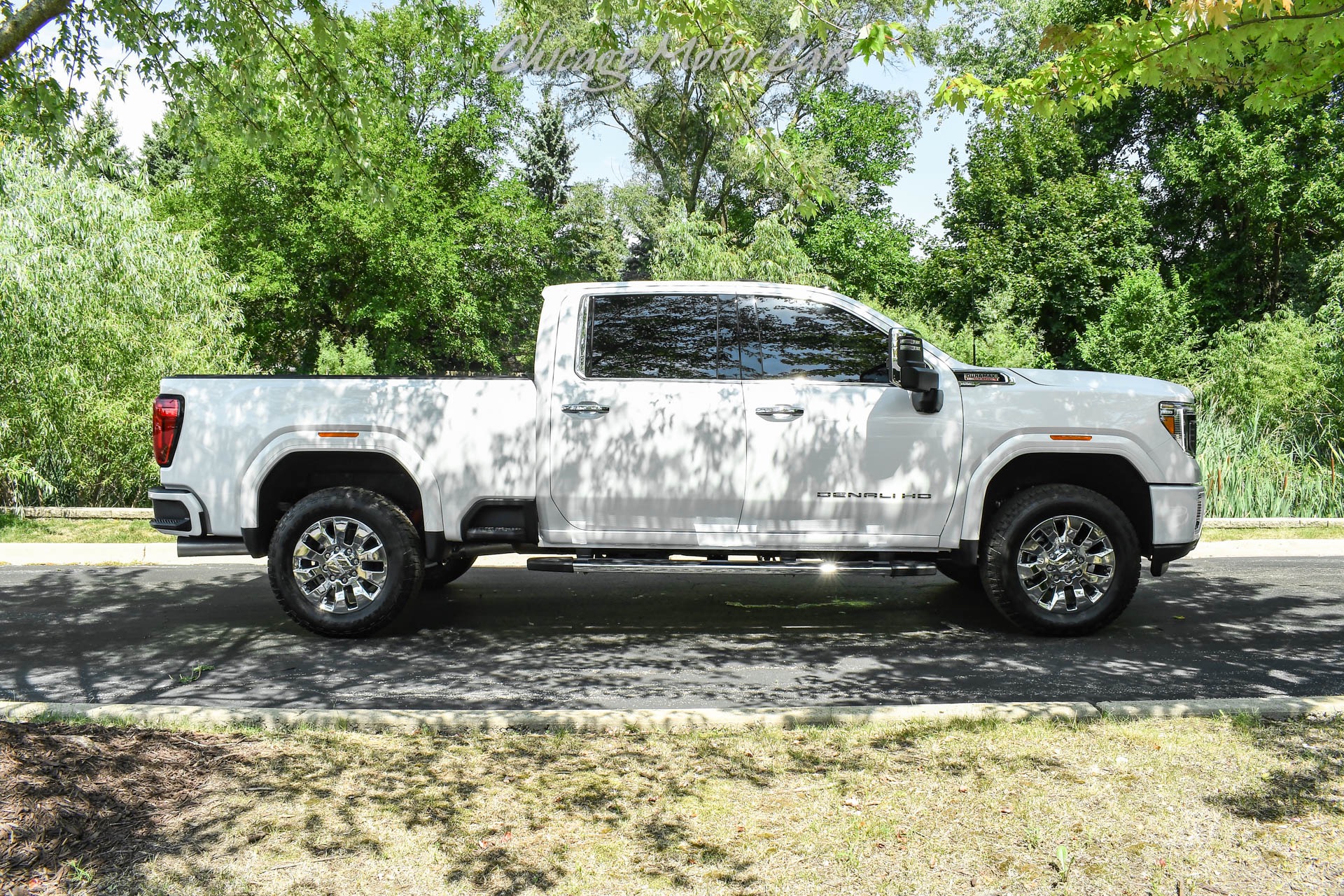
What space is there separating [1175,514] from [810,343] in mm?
2537

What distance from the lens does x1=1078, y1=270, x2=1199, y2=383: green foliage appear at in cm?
2792

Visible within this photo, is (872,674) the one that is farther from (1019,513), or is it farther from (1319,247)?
(1319,247)

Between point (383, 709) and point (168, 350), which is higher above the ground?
point (168, 350)

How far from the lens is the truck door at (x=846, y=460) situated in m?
6.41

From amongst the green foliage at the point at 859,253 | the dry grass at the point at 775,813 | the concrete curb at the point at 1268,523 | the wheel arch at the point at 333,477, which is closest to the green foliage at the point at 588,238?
the green foliage at the point at 859,253

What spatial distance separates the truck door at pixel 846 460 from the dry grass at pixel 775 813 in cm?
217

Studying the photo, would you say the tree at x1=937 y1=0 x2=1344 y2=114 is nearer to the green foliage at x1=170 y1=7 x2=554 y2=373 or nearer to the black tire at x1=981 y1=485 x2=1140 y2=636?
the black tire at x1=981 y1=485 x2=1140 y2=636

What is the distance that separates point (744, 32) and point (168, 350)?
9799 mm

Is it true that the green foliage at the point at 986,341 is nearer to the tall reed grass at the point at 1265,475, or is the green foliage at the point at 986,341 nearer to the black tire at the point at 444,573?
the tall reed grass at the point at 1265,475

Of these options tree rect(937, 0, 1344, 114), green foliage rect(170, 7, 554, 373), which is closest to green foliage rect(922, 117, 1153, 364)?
green foliage rect(170, 7, 554, 373)

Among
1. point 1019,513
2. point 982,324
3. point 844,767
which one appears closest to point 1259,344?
point 982,324

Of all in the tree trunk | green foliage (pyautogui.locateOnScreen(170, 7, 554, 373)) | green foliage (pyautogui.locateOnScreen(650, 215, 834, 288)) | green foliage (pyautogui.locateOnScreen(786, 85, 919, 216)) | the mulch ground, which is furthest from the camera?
green foliage (pyautogui.locateOnScreen(786, 85, 919, 216))

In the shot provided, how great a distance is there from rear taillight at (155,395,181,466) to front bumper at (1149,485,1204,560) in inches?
245

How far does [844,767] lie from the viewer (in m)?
3.98
